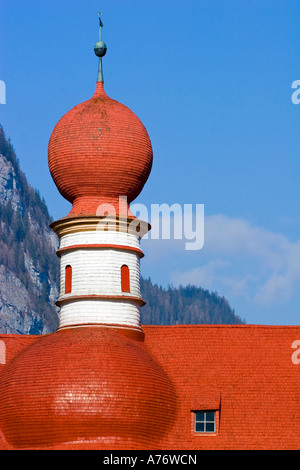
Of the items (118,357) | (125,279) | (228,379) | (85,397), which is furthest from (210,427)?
(125,279)

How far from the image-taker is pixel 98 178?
46250 millimetres

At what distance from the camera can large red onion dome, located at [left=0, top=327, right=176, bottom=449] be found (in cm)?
4069

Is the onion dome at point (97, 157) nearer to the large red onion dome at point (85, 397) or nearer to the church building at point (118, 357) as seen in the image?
the church building at point (118, 357)

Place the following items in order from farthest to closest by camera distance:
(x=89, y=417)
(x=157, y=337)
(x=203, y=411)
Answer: (x=157, y=337) → (x=203, y=411) → (x=89, y=417)

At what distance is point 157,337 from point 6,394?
7.02 meters

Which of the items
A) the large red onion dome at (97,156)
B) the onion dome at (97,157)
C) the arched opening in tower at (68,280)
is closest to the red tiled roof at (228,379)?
Result: the arched opening in tower at (68,280)

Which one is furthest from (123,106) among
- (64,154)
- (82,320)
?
(82,320)

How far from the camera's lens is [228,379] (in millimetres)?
44312

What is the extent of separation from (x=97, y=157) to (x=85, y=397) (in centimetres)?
1057

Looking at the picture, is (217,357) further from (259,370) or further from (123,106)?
(123,106)

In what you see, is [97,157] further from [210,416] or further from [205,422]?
[205,422]

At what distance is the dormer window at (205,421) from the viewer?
43031 millimetres

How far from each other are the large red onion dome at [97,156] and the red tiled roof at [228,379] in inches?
232

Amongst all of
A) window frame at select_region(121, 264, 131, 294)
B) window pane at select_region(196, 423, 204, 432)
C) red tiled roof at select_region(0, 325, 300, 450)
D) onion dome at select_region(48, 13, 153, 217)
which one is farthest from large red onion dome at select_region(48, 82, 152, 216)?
window pane at select_region(196, 423, 204, 432)
